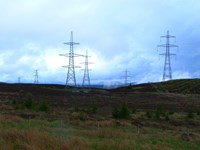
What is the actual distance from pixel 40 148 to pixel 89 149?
70.5 inches

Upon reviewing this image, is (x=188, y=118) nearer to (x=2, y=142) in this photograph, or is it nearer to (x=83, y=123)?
(x=83, y=123)

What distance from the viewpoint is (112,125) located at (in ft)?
101

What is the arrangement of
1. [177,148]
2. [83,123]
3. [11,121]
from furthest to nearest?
1. [83,123]
2. [11,121]
3. [177,148]

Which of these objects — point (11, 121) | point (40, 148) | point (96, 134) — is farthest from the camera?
point (11, 121)

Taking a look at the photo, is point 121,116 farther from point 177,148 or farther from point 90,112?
point 177,148

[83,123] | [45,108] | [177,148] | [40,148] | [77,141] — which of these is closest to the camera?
[40,148]

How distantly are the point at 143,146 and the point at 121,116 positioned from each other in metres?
22.3

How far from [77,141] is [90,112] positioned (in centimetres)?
2833

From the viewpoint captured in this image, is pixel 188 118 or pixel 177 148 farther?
pixel 188 118

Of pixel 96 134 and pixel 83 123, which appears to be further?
pixel 83 123

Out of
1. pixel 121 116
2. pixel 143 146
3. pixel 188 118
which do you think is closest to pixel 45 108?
pixel 121 116

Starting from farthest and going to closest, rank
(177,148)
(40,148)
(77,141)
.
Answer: (177,148)
(77,141)
(40,148)

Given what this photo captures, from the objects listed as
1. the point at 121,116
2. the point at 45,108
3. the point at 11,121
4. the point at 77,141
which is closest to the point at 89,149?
the point at 77,141

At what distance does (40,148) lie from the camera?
1564cm
